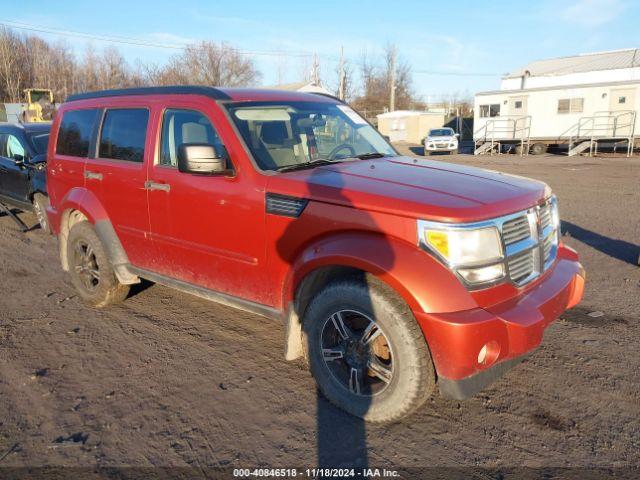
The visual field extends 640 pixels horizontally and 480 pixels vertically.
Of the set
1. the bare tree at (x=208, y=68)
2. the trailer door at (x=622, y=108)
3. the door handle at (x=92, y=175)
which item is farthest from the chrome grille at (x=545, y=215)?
the bare tree at (x=208, y=68)

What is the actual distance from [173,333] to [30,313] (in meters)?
1.68

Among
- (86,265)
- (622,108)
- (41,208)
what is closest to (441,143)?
(622,108)

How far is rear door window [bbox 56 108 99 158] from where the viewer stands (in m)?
4.84

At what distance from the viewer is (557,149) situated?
27688 mm

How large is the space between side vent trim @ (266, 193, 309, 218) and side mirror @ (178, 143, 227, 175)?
0.44 metres

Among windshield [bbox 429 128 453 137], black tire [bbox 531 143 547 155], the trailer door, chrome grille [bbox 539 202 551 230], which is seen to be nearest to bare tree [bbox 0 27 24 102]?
windshield [bbox 429 128 453 137]

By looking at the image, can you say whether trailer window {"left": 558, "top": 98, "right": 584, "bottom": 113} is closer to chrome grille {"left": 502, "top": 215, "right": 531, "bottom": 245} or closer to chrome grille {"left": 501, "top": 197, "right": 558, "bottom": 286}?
chrome grille {"left": 501, "top": 197, "right": 558, "bottom": 286}

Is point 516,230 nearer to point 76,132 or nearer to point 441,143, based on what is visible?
point 76,132

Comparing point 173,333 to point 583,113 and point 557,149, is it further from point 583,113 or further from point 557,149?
point 557,149

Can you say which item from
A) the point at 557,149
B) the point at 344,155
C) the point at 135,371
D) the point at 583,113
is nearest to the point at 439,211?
the point at 344,155

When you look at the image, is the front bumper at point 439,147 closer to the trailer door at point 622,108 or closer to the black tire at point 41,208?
the trailer door at point 622,108

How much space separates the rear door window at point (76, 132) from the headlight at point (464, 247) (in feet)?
11.9

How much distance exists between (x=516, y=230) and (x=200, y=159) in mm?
2082

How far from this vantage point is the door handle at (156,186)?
3.96m
